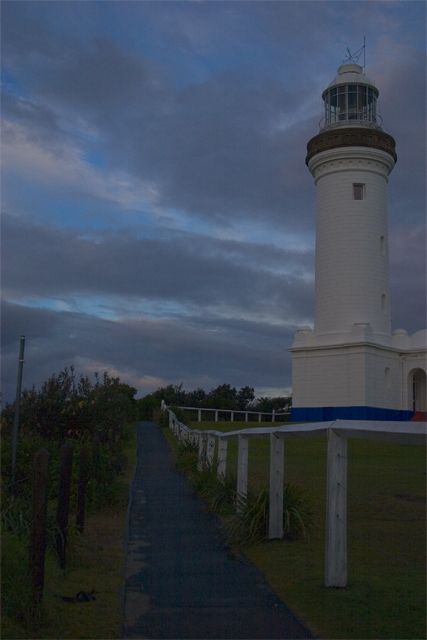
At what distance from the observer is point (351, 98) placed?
104 ft

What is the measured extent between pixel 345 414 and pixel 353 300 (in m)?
5.22

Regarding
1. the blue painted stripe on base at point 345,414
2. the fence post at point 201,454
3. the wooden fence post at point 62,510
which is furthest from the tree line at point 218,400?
the wooden fence post at point 62,510

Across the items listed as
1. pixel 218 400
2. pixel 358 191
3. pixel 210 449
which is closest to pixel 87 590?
pixel 210 449

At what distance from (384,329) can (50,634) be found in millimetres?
26845

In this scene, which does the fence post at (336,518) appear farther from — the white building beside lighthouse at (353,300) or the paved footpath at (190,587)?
the white building beside lighthouse at (353,300)

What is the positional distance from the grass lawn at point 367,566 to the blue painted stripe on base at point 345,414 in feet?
49.4

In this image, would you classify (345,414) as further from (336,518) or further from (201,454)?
(336,518)

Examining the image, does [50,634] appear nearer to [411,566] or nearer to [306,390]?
[411,566]

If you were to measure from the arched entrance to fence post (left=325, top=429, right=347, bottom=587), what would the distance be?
996 inches

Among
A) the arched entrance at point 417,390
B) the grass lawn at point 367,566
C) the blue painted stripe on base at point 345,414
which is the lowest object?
the grass lawn at point 367,566

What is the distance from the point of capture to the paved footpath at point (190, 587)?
5008mm

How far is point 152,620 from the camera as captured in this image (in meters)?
5.19

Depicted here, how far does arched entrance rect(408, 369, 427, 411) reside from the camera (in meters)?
30.3

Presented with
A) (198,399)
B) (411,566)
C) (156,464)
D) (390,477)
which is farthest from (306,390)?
(411,566)
